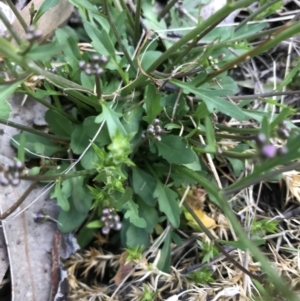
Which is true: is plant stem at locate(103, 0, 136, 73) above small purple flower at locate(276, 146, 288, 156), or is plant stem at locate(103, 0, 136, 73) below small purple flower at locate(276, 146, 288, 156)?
above

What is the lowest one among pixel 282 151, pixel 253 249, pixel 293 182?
pixel 293 182

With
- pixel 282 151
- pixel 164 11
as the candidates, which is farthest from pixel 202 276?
pixel 164 11

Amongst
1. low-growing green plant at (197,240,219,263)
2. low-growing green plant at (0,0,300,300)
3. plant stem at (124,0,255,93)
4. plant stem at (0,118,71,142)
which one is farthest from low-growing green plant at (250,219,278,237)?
plant stem at (0,118,71,142)

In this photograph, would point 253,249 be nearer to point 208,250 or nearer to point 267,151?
point 267,151

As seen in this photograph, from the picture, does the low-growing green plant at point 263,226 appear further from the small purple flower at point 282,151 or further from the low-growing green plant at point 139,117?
the small purple flower at point 282,151

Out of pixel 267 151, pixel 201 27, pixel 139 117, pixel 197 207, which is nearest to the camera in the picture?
pixel 267 151

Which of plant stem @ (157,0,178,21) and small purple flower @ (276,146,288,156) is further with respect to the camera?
plant stem @ (157,0,178,21)

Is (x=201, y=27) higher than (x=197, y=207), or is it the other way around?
(x=201, y=27)

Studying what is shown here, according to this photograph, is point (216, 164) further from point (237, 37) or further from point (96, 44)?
point (96, 44)

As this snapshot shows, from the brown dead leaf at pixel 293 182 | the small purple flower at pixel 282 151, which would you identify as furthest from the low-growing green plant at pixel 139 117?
the small purple flower at pixel 282 151

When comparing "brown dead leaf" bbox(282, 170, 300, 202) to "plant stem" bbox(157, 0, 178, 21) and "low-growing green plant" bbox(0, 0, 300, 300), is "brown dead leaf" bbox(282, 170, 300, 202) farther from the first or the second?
"plant stem" bbox(157, 0, 178, 21)

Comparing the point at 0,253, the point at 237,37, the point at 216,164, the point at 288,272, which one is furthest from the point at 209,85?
the point at 0,253
